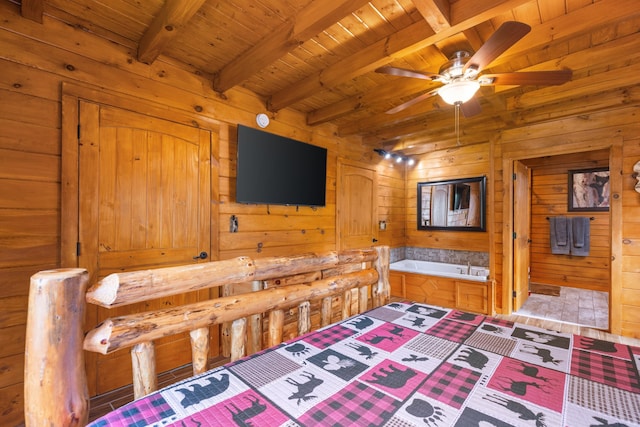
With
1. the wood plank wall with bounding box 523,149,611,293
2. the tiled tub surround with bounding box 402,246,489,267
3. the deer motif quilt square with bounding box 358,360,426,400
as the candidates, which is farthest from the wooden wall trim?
the deer motif quilt square with bounding box 358,360,426,400

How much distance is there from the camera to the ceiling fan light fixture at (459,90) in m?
1.81

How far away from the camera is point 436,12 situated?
1.45m

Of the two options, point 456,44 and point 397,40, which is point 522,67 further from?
point 397,40

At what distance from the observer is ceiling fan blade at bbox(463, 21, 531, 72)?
1.29 m

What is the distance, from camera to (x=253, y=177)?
2.63 meters

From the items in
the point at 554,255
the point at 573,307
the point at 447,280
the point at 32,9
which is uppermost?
the point at 32,9

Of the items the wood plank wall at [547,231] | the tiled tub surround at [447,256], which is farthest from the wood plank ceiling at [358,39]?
the wood plank wall at [547,231]

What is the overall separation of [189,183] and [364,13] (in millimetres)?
1756

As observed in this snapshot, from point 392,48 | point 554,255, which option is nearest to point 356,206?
point 392,48

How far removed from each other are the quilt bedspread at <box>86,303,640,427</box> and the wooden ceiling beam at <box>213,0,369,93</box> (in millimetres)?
1681

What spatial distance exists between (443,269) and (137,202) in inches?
162

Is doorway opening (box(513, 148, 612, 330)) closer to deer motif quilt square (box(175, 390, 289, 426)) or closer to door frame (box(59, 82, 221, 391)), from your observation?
deer motif quilt square (box(175, 390, 289, 426))

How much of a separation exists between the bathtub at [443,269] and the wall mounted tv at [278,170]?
200 centimetres

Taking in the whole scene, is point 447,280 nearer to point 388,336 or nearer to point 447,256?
point 447,256
